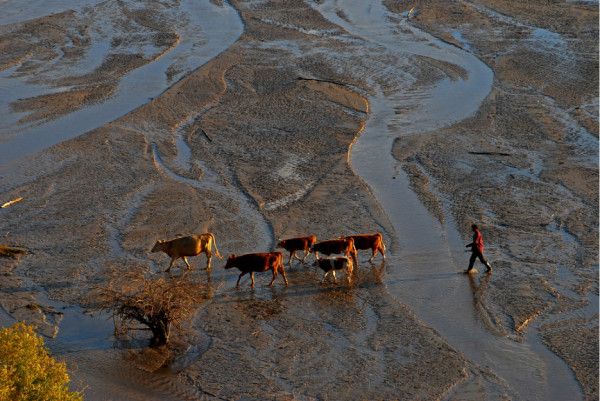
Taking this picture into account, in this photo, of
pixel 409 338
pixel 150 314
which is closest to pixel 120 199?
pixel 150 314

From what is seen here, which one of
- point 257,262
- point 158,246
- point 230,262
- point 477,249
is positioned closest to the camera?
point 257,262

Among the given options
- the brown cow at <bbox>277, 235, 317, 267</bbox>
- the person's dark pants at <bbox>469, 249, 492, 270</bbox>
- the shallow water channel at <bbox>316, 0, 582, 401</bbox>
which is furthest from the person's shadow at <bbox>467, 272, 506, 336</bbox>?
the brown cow at <bbox>277, 235, 317, 267</bbox>

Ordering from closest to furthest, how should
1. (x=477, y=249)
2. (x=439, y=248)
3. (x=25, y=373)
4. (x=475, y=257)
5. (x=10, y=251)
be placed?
(x=25, y=373) < (x=477, y=249) < (x=475, y=257) < (x=10, y=251) < (x=439, y=248)

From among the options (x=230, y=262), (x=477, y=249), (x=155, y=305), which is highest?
(x=155, y=305)

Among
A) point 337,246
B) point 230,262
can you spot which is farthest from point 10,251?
point 337,246

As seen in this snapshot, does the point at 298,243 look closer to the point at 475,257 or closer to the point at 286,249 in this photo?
the point at 286,249

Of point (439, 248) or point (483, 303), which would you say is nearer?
point (483, 303)
